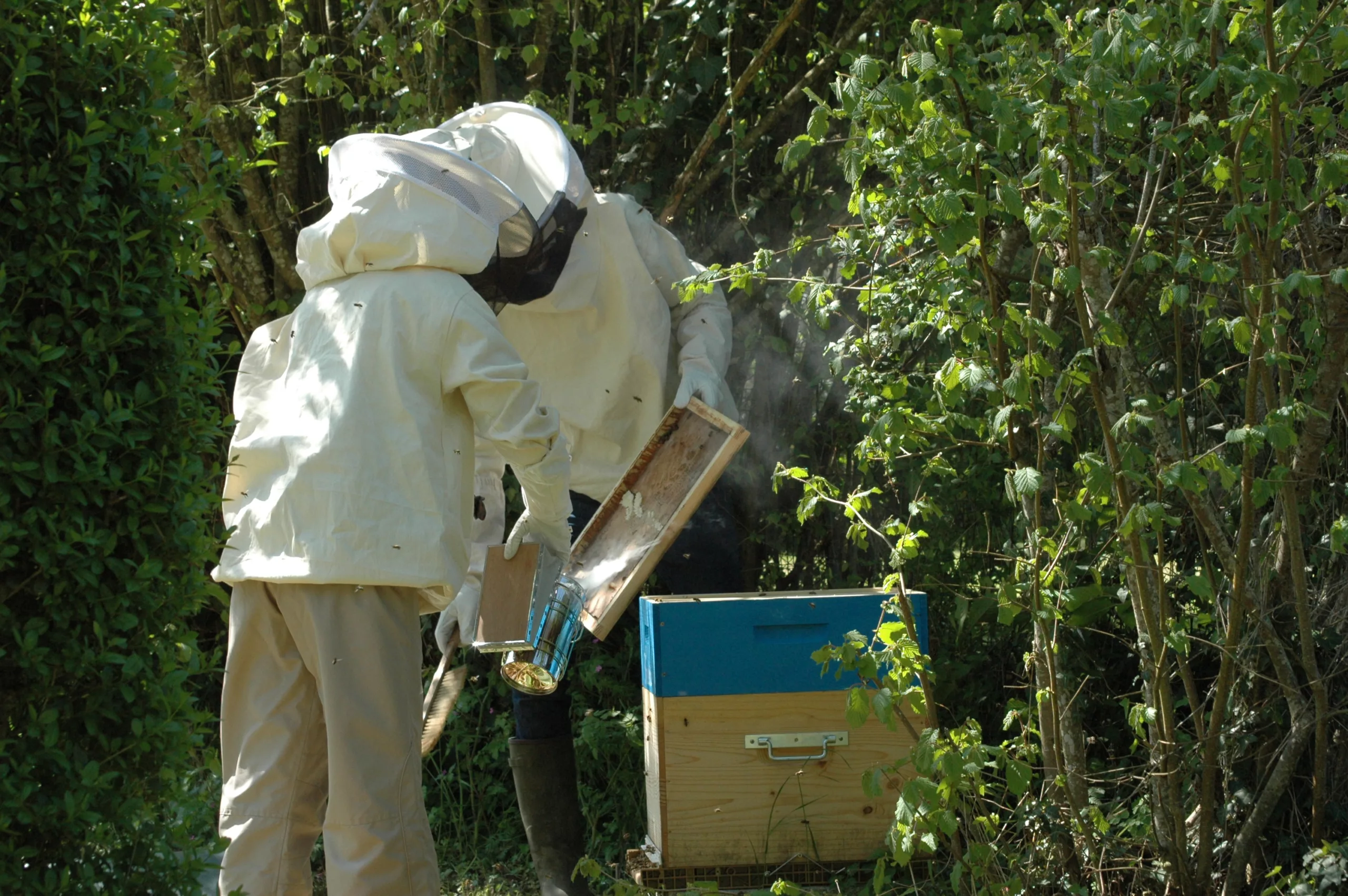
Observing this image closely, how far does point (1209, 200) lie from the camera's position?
2785 millimetres

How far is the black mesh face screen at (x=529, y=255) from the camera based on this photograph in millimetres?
2957

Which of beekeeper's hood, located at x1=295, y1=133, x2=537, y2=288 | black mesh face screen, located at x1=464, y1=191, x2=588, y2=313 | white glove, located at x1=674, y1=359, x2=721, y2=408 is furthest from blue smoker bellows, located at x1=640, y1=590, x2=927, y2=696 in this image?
beekeeper's hood, located at x1=295, y1=133, x2=537, y2=288

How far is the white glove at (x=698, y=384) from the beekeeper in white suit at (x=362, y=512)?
2.03ft

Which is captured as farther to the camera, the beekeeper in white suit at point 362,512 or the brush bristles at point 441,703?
the brush bristles at point 441,703

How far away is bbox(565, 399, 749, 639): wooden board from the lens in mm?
3109

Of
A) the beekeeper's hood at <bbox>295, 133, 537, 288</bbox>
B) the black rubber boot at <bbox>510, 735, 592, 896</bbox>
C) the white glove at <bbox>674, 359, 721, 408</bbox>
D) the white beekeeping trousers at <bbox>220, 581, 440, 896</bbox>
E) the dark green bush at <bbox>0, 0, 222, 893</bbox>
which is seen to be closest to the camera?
the dark green bush at <bbox>0, 0, 222, 893</bbox>

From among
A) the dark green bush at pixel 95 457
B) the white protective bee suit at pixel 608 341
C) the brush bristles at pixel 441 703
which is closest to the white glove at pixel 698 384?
the white protective bee suit at pixel 608 341

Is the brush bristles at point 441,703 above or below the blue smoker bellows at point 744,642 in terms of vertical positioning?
below

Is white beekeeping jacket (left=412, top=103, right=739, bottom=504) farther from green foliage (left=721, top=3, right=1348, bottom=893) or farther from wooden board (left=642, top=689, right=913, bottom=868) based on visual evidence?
wooden board (left=642, top=689, right=913, bottom=868)

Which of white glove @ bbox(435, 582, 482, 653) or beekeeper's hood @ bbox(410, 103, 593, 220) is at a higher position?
beekeeper's hood @ bbox(410, 103, 593, 220)

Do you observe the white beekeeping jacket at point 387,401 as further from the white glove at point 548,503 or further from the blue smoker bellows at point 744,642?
the blue smoker bellows at point 744,642

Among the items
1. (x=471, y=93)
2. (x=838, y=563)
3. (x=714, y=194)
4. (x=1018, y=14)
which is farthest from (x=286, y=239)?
(x=1018, y=14)

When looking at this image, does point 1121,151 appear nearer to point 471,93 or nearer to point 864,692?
point 864,692

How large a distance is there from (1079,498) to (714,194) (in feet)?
8.33
